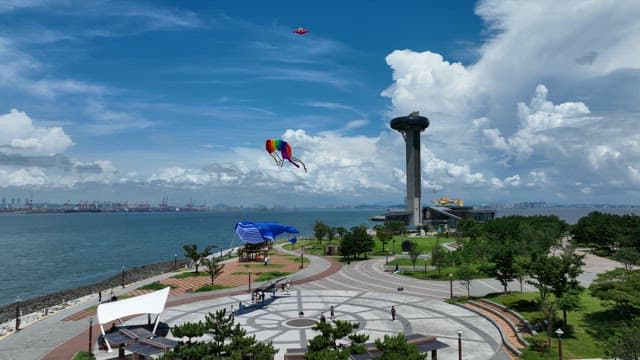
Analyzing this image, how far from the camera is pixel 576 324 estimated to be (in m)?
33.7

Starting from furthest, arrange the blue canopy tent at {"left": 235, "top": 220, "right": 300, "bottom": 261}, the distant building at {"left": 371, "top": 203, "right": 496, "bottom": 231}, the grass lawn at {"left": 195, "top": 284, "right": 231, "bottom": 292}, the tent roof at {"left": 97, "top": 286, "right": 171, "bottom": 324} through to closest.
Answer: the distant building at {"left": 371, "top": 203, "right": 496, "bottom": 231}
the blue canopy tent at {"left": 235, "top": 220, "right": 300, "bottom": 261}
the grass lawn at {"left": 195, "top": 284, "right": 231, "bottom": 292}
the tent roof at {"left": 97, "top": 286, "right": 171, "bottom": 324}

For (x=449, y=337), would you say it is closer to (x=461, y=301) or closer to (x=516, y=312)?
(x=516, y=312)

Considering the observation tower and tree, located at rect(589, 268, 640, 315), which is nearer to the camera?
tree, located at rect(589, 268, 640, 315)

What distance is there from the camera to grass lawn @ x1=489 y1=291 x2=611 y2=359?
28.5 metres

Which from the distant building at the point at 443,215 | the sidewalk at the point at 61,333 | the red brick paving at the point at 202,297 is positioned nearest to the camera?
the red brick paving at the point at 202,297

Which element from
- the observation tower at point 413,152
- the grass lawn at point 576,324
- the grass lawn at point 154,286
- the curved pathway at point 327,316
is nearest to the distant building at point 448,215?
the observation tower at point 413,152

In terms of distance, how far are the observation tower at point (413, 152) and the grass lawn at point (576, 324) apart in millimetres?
94671

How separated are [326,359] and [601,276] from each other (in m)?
27.5

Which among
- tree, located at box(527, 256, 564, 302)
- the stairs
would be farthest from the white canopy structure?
tree, located at box(527, 256, 564, 302)

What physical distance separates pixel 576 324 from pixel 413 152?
104165 mm

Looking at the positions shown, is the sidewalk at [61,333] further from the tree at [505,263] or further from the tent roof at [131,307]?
the tree at [505,263]

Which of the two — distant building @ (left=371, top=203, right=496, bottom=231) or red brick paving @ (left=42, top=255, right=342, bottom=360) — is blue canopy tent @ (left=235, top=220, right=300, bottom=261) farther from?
distant building @ (left=371, top=203, right=496, bottom=231)

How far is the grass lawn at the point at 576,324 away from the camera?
28.5m

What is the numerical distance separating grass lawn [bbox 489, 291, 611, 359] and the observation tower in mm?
94671
